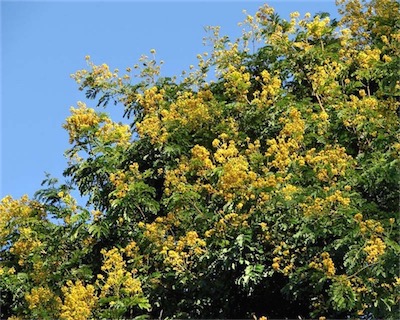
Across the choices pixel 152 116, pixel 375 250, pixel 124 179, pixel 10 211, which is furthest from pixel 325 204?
pixel 10 211

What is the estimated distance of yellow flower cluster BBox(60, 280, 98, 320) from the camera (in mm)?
5371

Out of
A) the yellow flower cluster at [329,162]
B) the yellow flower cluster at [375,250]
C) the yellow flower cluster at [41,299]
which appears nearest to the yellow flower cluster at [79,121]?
the yellow flower cluster at [41,299]

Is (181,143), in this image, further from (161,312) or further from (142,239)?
(161,312)

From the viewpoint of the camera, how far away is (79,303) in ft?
17.8

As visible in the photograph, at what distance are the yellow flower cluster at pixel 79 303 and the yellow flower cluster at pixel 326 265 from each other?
73.1 inches

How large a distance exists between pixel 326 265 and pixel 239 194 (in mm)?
875

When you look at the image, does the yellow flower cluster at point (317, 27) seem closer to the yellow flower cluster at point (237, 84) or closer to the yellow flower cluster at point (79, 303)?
the yellow flower cluster at point (237, 84)

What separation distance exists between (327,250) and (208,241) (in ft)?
3.13

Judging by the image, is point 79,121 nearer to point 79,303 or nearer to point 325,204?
point 79,303

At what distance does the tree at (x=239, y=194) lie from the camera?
4914mm

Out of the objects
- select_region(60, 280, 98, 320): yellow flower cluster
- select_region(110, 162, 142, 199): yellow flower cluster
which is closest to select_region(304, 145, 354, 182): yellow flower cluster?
select_region(110, 162, 142, 199): yellow flower cluster

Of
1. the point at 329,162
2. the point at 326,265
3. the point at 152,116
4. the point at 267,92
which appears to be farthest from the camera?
the point at 152,116

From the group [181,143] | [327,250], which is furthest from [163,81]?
[327,250]

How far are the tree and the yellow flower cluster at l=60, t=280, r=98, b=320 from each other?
0.02 meters
